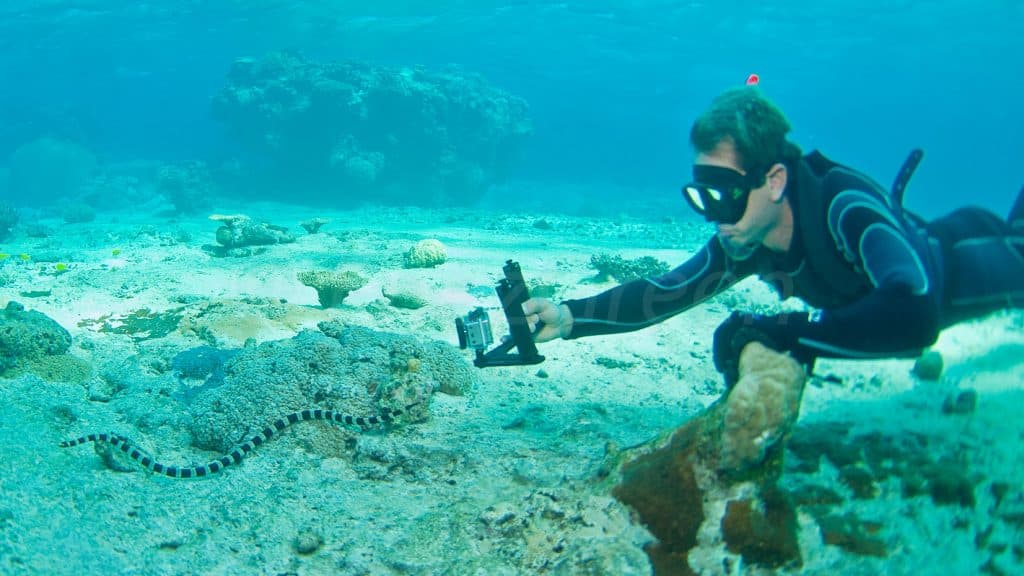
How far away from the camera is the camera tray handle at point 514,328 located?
332 centimetres

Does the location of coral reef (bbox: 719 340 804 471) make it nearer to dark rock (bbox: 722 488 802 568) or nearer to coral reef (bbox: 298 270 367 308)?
dark rock (bbox: 722 488 802 568)

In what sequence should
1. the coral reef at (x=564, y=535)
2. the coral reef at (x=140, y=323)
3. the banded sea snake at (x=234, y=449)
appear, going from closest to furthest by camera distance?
the coral reef at (x=564, y=535), the banded sea snake at (x=234, y=449), the coral reef at (x=140, y=323)

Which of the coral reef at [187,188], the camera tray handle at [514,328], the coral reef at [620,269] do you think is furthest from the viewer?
the coral reef at [187,188]

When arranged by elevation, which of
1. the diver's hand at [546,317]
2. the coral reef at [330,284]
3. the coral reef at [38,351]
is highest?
the coral reef at [330,284]

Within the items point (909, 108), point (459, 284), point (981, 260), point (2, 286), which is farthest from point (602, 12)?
point (909, 108)

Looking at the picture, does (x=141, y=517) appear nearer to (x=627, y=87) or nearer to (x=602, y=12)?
(x=602, y=12)

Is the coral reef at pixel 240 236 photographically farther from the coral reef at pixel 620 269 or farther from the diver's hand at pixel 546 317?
the diver's hand at pixel 546 317

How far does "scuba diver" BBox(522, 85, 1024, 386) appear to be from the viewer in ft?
7.59

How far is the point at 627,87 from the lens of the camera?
2904 inches

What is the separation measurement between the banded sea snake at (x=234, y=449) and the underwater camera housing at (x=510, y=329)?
4.29ft

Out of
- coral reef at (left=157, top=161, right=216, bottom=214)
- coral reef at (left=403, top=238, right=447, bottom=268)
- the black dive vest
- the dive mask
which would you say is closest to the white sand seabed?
the black dive vest

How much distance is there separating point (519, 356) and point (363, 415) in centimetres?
182

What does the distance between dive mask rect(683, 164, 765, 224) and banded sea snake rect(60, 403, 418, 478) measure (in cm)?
280

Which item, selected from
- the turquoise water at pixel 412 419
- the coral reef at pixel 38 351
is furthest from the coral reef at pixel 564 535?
the coral reef at pixel 38 351
